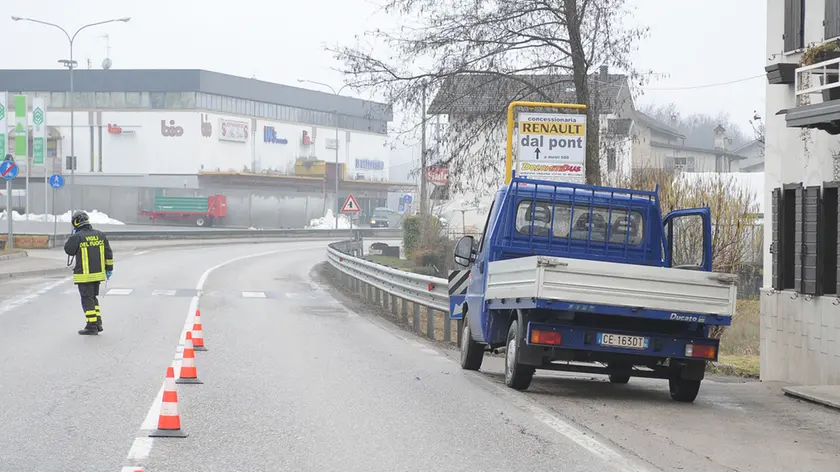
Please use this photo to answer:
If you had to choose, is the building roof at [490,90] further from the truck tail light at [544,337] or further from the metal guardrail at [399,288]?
the truck tail light at [544,337]

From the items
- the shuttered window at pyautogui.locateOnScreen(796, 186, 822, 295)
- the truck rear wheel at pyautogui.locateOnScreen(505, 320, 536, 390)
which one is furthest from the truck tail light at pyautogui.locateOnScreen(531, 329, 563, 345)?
the shuttered window at pyautogui.locateOnScreen(796, 186, 822, 295)

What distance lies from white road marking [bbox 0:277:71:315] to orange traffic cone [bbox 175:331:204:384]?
10172mm

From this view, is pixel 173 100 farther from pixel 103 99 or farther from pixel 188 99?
pixel 103 99

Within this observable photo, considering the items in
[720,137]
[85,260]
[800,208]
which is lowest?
[85,260]

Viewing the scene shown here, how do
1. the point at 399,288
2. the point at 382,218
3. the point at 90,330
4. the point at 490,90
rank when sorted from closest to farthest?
1. the point at 90,330
2. the point at 490,90
3. the point at 399,288
4. the point at 382,218

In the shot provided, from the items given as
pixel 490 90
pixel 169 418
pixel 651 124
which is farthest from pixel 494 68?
pixel 651 124

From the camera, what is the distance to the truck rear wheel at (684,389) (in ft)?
35.8

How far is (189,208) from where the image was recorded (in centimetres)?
8144

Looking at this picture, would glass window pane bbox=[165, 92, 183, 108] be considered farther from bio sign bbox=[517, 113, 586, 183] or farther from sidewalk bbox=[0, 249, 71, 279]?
bio sign bbox=[517, 113, 586, 183]

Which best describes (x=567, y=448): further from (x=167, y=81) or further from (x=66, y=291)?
(x=167, y=81)

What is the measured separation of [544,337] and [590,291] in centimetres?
70

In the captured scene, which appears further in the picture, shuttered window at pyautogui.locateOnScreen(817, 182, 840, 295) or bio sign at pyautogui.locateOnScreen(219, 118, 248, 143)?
bio sign at pyautogui.locateOnScreen(219, 118, 248, 143)

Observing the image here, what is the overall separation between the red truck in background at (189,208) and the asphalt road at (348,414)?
64.7 metres

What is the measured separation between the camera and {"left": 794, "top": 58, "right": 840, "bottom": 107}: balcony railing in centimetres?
1200
